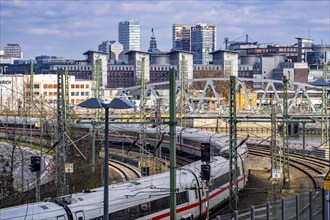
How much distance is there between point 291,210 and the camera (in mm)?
15469

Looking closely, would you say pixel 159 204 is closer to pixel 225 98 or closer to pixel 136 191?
pixel 136 191

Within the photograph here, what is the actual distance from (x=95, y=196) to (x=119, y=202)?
593mm

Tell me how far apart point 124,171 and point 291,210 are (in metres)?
17.8

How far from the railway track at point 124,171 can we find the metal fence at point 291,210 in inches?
557

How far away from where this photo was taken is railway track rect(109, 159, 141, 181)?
30.6 m

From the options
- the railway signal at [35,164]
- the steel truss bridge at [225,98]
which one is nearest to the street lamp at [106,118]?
the railway signal at [35,164]

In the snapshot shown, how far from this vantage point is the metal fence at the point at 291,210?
14.8 meters

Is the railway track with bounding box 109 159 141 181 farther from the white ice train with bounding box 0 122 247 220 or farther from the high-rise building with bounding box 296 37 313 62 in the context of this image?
the high-rise building with bounding box 296 37 313 62

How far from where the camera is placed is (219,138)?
113ft

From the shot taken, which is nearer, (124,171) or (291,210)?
(291,210)

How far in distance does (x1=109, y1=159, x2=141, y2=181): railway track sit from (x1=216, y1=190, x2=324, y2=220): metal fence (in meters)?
14.1

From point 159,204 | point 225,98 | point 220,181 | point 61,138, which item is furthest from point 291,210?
point 225,98

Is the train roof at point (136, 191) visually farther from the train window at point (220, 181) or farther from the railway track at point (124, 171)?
the railway track at point (124, 171)

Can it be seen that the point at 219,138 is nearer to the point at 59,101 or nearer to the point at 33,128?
the point at 59,101
